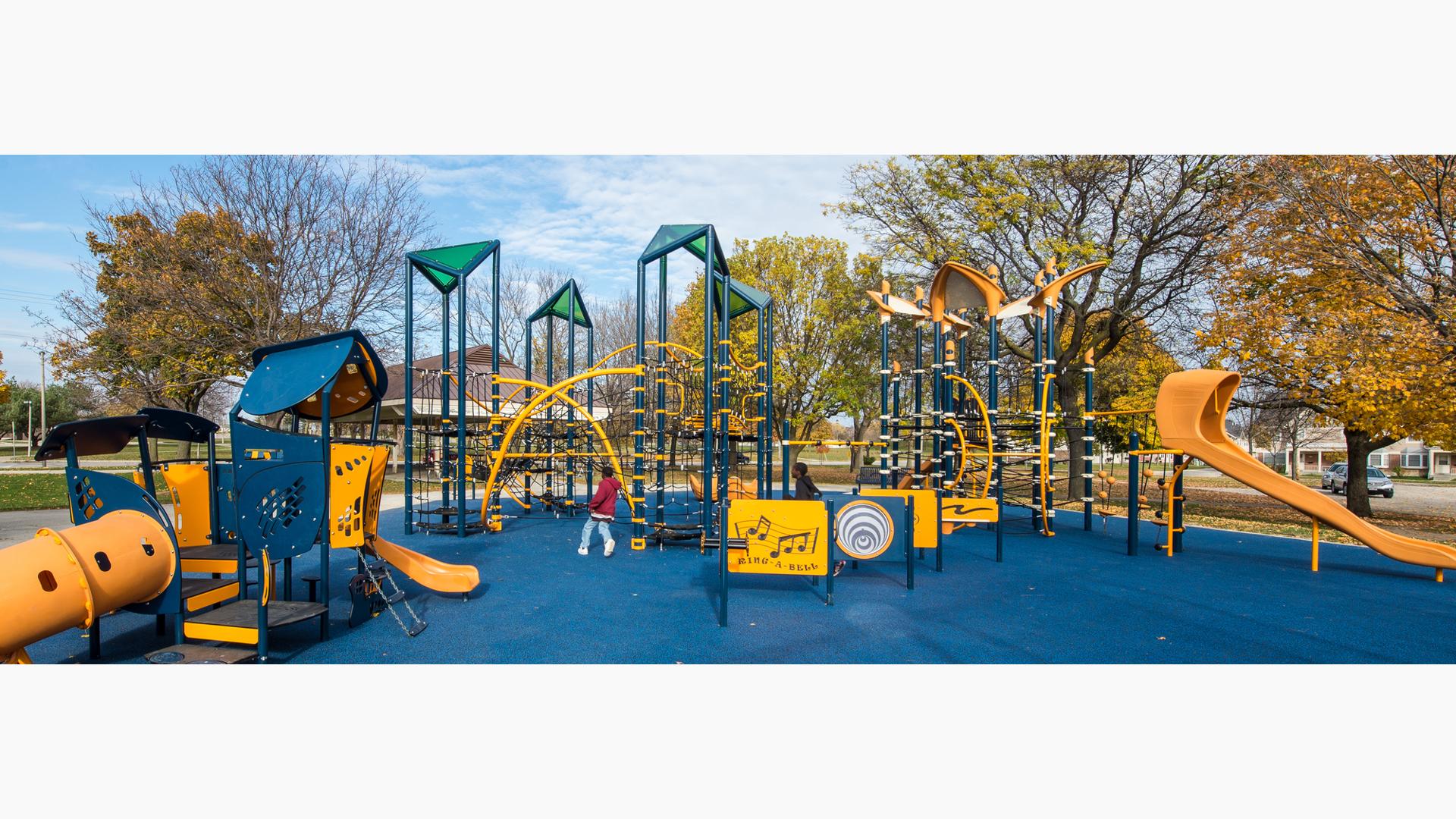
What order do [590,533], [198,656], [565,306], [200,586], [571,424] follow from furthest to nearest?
[565,306] < [571,424] < [590,533] < [200,586] < [198,656]

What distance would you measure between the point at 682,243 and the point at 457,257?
457cm

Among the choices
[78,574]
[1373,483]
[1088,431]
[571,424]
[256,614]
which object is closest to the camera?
[78,574]

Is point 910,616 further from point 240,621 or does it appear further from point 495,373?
point 495,373

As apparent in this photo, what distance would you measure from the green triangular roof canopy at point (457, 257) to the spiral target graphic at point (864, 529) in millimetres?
8299

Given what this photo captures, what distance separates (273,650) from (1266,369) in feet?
61.0

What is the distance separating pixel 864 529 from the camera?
24.4ft

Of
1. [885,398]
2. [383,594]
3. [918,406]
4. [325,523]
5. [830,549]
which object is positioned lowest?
[383,594]

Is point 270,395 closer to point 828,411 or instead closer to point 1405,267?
point 1405,267

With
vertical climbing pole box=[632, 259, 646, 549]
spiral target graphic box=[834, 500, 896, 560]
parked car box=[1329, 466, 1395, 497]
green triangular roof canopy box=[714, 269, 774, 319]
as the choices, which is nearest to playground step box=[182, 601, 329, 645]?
spiral target graphic box=[834, 500, 896, 560]

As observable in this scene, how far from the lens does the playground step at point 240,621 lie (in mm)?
5062

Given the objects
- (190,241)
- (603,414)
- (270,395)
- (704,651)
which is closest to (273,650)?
(270,395)

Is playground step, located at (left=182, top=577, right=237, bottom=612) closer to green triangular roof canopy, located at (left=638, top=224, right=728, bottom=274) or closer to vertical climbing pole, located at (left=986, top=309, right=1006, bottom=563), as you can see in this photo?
green triangular roof canopy, located at (left=638, top=224, right=728, bottom=274)

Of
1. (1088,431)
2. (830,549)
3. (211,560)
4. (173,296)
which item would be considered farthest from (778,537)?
(173,296)

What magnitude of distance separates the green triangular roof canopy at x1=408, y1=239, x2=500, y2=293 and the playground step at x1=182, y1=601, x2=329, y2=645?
741cm
